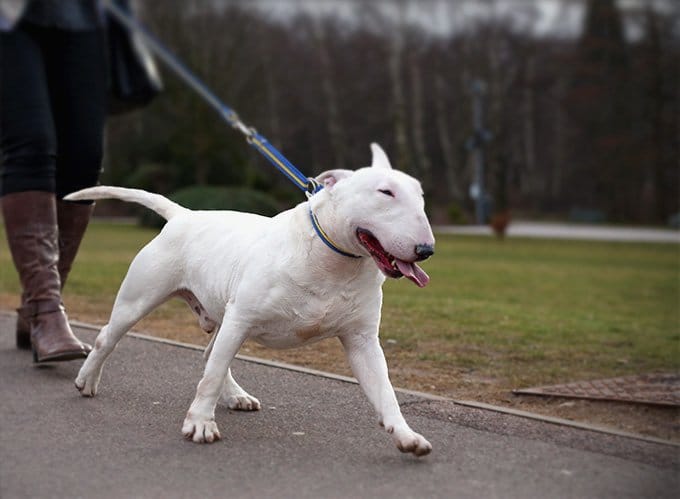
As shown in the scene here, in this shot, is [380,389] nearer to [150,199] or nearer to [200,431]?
[200,431]

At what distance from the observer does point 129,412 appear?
4086 mm

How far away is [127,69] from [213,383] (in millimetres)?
2726

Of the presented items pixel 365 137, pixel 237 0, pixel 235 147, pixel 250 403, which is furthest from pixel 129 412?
pixel 365 137

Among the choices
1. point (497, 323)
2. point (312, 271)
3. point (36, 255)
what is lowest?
point (497, 323)

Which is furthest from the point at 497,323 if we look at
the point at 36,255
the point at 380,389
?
the point at 380,389

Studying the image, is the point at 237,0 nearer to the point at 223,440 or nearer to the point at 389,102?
the point at 389,102

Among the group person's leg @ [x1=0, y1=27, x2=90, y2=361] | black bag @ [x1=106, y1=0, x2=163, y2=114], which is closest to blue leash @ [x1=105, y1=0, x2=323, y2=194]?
black bag @ [x1=106, y1=0, x2=163, y2=114]

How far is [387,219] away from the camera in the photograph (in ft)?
10.8

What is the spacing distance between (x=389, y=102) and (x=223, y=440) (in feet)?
152

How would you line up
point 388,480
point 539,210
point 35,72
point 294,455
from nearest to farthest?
1. point 388,480
2. point 294,455
3. point 35,72
4. point 539,210

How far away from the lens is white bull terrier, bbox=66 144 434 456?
3.34 metres

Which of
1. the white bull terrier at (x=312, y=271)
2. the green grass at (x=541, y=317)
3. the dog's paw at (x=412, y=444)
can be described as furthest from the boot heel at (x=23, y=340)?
the dog's paw at (x=412, y=444)

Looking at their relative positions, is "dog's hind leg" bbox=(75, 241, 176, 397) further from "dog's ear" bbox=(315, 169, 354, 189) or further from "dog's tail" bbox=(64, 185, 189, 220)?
"dog's ear" bbox=(315, 169, 354, 189)

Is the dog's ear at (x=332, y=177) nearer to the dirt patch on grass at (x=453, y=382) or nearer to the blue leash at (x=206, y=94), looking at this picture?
the blue leash at (x=206, y=94)
